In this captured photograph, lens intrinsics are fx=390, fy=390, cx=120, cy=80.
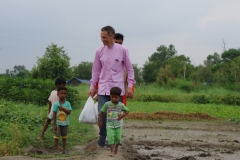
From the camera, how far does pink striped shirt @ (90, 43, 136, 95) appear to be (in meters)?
6.66

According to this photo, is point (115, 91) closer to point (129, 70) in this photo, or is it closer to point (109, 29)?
point (129, 70)

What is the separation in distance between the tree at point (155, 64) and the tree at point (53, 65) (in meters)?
35.0

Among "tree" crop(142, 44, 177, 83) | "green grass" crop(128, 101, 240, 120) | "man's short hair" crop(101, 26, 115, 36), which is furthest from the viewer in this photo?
"tree" crop(142, 44, 177, 83)

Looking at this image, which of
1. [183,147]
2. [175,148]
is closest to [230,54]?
[183,147]

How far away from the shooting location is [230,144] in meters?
8.97

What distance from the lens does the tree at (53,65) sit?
42969mm

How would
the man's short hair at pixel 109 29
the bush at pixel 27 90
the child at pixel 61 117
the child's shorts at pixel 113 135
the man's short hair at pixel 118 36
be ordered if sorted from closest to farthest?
the child's shorts at pixel 113 135, the man's short hair at pixel 109 29, the child at pixel 61 117, the man's short hair at pixel 118 36, the bush at pixel 27 90

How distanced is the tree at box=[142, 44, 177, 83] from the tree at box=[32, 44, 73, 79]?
115 ft

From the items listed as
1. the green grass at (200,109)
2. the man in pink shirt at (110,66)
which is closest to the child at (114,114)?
the man in pink shirt at (110,66)

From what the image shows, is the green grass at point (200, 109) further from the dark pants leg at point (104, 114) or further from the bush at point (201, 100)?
the dark pants leg at point (104, 114)

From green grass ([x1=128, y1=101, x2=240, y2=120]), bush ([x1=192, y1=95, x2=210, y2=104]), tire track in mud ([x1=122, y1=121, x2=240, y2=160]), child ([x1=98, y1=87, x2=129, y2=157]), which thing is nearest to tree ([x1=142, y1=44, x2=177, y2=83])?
bush ([x1=192, y1=95, x2=210, y2=104])

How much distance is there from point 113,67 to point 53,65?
121ft

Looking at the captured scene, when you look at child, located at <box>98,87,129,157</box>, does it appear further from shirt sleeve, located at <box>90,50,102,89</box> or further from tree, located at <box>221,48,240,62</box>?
tree, located at <box>221,48,240,62</box>

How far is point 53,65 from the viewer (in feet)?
140
